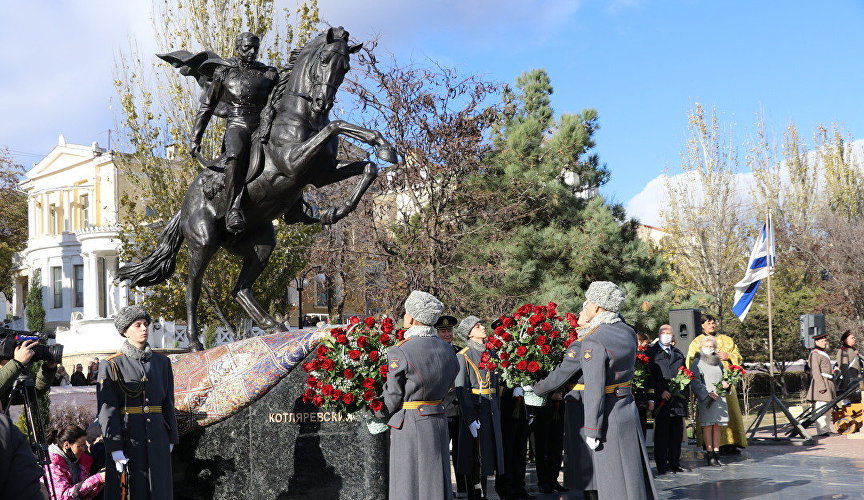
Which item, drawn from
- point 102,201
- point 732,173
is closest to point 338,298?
point 732,173

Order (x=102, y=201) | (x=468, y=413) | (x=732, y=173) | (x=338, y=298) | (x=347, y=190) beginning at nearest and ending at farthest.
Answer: (x=468, y=413)
(x=347, y=190)
(x=338, y=298)
(x=732, y=173)
(x=102, y=201)

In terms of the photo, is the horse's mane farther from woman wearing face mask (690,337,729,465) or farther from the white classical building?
the white classical building

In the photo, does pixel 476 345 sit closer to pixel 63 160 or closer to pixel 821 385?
pixel 821 385

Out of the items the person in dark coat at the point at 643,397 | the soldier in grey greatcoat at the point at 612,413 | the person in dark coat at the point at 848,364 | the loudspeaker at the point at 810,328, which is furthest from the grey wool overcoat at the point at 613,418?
the person in dark coat at the point at 848,364

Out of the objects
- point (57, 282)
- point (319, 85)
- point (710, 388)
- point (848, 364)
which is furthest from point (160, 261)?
point (57, 282)

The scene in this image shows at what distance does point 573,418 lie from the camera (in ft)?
25.9

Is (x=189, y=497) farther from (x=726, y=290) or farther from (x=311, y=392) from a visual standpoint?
(x=726, y=290)

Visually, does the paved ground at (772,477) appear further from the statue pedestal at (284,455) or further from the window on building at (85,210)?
the window on building at (85,210)

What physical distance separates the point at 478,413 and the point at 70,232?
2087 inches

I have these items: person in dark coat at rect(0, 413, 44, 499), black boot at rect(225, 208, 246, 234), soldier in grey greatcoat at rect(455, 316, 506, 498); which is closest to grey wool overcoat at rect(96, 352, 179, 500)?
black boot at rect(225, 208, 246, 234)

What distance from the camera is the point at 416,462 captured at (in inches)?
265

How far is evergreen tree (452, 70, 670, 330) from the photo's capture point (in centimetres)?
2198

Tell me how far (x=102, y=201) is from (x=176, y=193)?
35083 mm

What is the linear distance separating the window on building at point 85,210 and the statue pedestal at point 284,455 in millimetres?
53143
